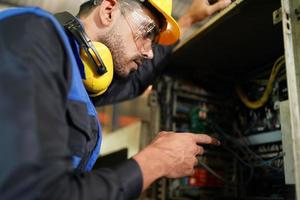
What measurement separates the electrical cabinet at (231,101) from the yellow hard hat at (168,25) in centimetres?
6

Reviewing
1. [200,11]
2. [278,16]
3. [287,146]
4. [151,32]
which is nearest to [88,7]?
[151,32]

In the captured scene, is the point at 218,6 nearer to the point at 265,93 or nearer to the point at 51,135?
the point at 265,93

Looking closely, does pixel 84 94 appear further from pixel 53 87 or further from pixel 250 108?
pixel 250 108

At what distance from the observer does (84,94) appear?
84 cm

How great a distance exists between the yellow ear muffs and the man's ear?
119 millimetres

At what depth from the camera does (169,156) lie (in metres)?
0.79

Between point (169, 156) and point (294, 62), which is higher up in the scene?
point (294, 62)

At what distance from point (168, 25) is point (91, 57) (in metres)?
0.46

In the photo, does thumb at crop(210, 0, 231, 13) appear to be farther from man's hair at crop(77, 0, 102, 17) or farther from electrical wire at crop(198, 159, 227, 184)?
electrical wire at crop(198, 159, 227, 184)

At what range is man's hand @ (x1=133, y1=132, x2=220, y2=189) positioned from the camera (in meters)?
0.74

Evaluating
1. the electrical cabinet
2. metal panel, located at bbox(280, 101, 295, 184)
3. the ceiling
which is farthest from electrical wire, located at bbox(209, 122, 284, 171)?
metal panel, located at bbox(280, 101, 295, 184)

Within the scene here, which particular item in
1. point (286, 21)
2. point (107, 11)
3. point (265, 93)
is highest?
point (107, 11)

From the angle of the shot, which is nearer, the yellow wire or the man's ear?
the man's ear

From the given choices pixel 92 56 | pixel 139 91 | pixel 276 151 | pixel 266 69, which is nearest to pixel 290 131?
pixel 276 151
